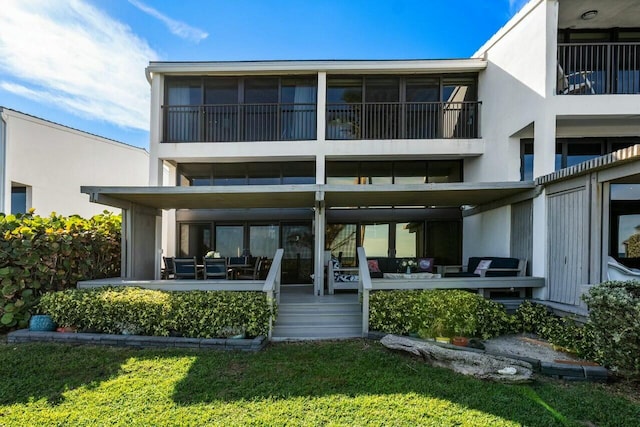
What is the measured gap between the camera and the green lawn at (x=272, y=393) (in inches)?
146

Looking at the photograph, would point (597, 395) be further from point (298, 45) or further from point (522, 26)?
point (298, 45)

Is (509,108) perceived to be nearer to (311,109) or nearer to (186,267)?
(311,109)

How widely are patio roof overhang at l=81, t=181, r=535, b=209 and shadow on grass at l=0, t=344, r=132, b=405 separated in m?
3.28

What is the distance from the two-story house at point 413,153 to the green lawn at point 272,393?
10.3 ft

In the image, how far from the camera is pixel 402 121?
1087cm

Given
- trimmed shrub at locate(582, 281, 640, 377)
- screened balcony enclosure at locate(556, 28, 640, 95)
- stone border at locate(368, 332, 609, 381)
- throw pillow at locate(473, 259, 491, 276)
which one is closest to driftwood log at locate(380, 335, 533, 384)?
stone border at locate(368, 332, 609, 381)

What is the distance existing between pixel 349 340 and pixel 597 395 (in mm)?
3591

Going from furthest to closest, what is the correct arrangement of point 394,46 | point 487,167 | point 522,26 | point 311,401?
point 394,46 → point 487,167 → point 522,26 → point 311,401

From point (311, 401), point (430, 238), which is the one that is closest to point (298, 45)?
point (430, 238)

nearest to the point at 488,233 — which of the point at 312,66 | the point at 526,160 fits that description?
the point at 526,160

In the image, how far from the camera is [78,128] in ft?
44.8

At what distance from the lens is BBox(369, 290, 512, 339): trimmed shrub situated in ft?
20.6

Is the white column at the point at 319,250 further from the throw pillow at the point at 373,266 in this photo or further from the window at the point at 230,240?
the window at the point at 230,240

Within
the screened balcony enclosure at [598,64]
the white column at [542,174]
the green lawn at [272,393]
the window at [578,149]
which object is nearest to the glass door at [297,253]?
the green lawn at [272,393]
